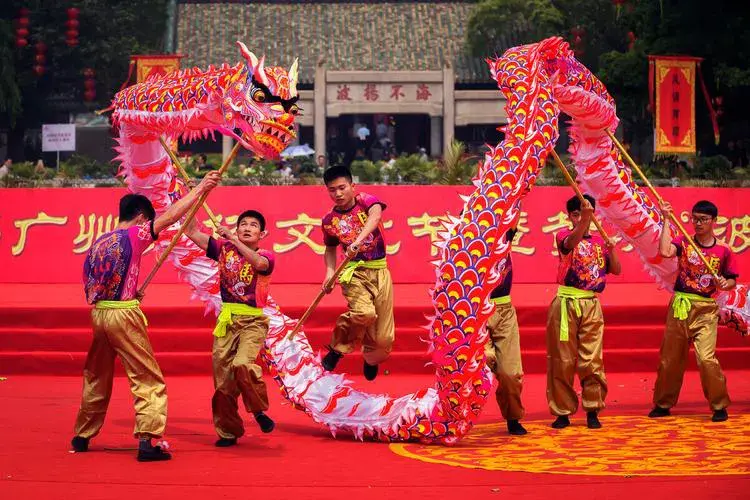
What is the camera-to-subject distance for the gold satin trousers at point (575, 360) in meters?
8.07

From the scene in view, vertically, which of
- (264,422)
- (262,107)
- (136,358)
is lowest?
(264,422)

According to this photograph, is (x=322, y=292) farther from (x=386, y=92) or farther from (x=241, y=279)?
(x=386, y=92)

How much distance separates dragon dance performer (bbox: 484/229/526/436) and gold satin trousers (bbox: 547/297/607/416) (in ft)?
1.18

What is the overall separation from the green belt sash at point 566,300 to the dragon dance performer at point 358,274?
1123 mm

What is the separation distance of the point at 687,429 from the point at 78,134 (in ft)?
80.5

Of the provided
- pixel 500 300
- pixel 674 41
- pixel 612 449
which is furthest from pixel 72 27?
pixel 612 449

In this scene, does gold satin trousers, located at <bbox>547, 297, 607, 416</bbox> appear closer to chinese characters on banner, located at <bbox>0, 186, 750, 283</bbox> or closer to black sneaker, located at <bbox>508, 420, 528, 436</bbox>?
black sneaker, located at <bbox>508, 420, 528, 436</bbox>

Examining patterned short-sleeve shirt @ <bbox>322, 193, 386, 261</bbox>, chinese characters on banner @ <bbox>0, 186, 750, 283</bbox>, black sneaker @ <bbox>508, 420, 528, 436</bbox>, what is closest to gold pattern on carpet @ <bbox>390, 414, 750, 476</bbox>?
black sneaker @ <bbox>508, 420, 528, 436</bbox>

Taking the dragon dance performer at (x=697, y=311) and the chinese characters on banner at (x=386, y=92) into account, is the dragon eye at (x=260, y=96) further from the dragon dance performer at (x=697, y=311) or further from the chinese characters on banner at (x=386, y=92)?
the chinese characters on banner at (x=386, y=92)

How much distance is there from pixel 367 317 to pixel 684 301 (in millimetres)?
2137

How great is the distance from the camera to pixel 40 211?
44.4 ft

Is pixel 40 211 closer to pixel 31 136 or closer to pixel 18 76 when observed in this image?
pixel 18 76

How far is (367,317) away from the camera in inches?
324

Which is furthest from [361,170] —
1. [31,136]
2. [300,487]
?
[31,136]
